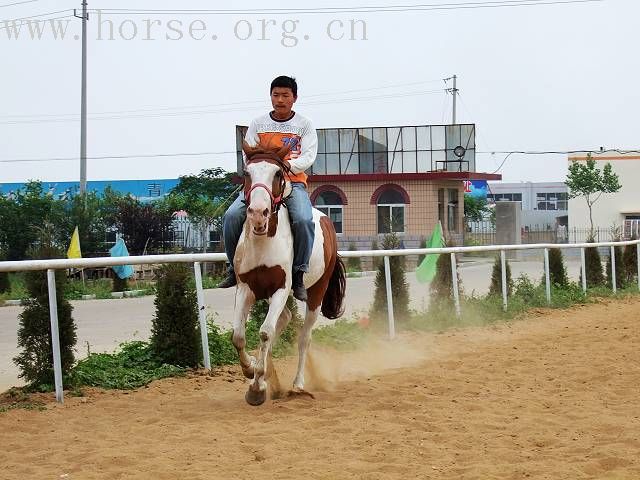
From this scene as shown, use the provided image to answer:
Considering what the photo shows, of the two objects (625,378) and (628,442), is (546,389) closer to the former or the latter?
(625,378)

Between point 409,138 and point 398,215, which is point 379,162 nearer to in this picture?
point 409,138

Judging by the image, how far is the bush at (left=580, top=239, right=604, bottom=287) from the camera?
21.1 metres

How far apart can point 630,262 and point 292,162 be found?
1697 cm

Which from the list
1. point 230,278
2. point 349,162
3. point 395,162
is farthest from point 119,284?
point 395,162

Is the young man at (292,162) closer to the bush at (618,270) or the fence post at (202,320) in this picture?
the fence post at (202,320)

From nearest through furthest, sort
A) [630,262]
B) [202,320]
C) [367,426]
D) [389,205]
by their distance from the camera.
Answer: [367,426] → [202,320] → [630,262] → [389,205]

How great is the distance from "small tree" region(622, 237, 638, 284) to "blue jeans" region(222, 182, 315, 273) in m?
16.4

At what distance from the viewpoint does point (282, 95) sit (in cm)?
826

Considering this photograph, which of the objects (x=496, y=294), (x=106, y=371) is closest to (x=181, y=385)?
(x=106, y=371)

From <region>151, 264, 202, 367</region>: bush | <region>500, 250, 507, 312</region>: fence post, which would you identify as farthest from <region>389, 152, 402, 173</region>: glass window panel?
<region>151, 264, 202, 367</region>: bush

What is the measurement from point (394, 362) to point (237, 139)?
117ft

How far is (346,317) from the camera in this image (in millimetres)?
13203

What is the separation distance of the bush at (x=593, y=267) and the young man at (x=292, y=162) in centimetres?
1419

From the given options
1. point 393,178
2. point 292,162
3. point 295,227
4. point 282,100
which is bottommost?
point 295,227
